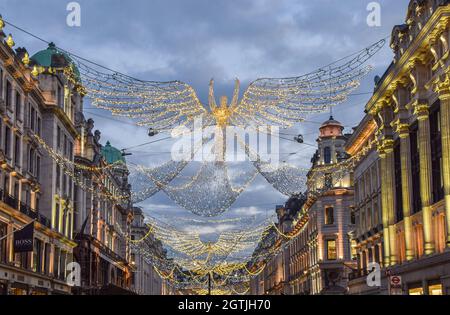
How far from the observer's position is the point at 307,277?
318 feet

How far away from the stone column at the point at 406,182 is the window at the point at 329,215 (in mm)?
38115

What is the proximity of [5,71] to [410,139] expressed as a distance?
84.9 ft

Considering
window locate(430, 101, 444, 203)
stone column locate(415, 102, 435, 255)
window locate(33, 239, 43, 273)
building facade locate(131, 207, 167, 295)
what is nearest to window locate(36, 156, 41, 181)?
window locate(33, 239, 43, 273)

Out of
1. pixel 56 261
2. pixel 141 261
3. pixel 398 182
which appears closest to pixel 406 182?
pixel 398 182

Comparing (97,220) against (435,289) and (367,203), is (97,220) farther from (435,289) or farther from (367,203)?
(435,289)

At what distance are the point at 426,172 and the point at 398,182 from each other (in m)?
8.77

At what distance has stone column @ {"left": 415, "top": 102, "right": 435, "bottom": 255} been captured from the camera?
42.7m

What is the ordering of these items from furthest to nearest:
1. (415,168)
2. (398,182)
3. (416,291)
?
(398,182) → (415,168) → (416,291)

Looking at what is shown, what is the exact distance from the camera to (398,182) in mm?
51844

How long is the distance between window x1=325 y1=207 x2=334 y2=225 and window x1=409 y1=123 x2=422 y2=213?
39.2 metres

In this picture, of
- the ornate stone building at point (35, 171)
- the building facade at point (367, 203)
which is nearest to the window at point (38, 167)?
the ornate stone building at point (35, 171)

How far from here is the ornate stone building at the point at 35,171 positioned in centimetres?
4325

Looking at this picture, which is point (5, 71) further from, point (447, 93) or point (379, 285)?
point (379, 285)
